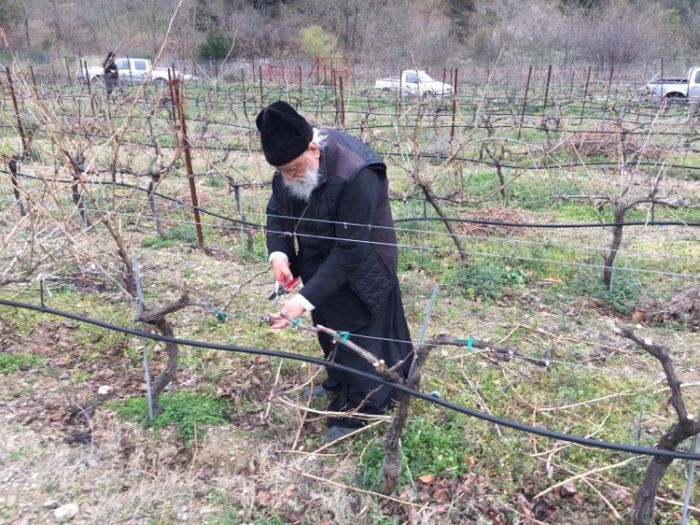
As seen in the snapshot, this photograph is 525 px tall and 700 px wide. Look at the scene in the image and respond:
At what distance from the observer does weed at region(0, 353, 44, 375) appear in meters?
3.08

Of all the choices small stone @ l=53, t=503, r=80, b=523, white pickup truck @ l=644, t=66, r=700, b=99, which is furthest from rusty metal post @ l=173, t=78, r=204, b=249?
white pickup truck @ l=644, t=66, r=700, b=99

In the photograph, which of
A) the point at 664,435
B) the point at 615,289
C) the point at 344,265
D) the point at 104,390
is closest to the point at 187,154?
the point at 104,390

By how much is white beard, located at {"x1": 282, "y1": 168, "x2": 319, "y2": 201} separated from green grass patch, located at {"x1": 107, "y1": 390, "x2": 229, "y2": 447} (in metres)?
1.16

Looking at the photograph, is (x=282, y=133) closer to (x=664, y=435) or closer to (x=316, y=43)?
(x=664, y=435)

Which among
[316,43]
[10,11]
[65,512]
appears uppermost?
[10,11]

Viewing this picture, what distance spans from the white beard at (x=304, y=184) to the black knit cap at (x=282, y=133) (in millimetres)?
126

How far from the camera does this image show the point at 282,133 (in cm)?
202

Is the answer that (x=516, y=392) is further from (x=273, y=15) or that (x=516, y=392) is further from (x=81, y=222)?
(x=273, y=15)

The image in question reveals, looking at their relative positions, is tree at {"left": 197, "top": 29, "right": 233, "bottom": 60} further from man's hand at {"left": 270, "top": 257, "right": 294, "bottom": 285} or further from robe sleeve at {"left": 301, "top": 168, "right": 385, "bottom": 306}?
robe sleeve at {"left": 301, "top": 168, "right": 385, "bottom": 306}

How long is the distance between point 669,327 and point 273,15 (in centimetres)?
3211

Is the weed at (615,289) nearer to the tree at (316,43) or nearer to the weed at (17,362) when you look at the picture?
the weed at (17,362)

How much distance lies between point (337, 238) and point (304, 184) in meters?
0.24

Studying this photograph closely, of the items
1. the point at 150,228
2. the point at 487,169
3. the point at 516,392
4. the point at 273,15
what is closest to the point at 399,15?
the point at 273,15

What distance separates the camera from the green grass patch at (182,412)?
105 inches
